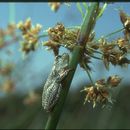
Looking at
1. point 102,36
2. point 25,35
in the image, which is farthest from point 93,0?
point 25,35

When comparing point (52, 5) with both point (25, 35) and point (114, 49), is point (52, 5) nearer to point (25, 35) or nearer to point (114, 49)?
point (25, 35)

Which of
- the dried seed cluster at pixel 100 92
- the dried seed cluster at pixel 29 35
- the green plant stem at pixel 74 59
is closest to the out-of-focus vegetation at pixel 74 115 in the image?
the dried seed cluster at pixel 29 35

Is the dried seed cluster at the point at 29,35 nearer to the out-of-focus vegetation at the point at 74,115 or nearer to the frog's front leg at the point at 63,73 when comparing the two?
the frog's front leg at the point at 63,73

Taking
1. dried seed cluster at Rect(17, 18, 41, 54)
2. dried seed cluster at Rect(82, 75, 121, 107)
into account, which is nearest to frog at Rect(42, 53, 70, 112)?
dried seed cluster at Rect(82, 75, 121, 107)

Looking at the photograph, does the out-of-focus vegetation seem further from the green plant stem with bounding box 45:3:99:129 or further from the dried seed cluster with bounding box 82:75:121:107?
the green plant stem with bounding box 45:3:99:129

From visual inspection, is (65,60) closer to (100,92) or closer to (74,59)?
(74,59)
